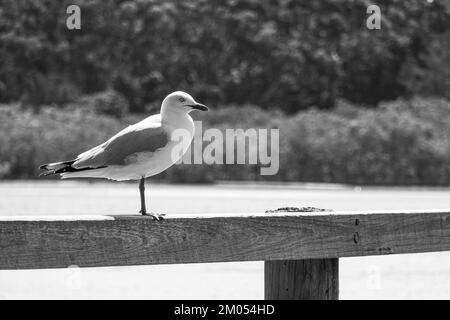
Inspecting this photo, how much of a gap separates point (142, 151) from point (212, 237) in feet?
1.77

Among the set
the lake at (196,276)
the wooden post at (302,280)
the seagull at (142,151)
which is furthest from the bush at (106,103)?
the wooden post at (302,280)

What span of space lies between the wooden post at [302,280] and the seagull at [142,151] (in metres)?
0.49

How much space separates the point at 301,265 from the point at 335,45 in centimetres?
3421

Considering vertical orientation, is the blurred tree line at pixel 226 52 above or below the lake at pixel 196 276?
above

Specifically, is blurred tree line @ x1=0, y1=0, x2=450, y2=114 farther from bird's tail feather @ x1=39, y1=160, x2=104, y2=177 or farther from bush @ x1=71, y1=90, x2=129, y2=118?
bird's tail feather @ x1=39, y1=160, x2=104, y2=177

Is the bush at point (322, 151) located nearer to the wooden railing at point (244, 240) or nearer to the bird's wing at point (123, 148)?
the bird's wing at point (123, 148)

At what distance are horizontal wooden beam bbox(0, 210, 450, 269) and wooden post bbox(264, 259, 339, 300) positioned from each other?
4.4 inches

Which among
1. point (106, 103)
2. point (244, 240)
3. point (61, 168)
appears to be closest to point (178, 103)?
point (61, 168)

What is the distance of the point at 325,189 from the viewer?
23.1m

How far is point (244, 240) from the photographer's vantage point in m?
3.07

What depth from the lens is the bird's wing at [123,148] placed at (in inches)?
134

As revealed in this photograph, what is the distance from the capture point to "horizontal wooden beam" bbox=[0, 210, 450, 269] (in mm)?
2721

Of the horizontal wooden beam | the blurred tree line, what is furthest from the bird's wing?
the blurred tree line

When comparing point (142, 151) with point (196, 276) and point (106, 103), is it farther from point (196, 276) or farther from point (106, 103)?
point (106, 103)
